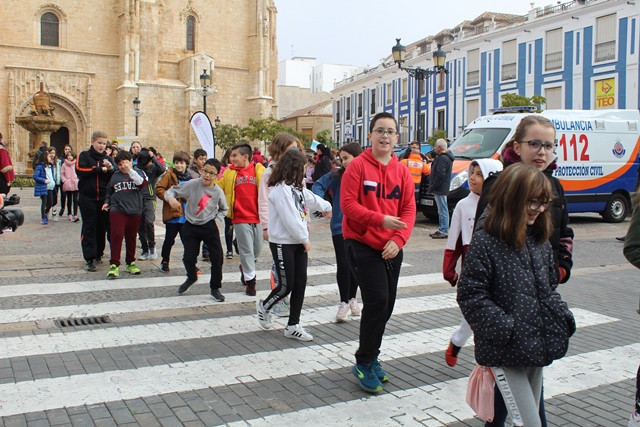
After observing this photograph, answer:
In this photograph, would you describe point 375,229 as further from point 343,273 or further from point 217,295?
point 217,295

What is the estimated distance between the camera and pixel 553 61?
34.9 m

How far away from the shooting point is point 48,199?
47.4 feet

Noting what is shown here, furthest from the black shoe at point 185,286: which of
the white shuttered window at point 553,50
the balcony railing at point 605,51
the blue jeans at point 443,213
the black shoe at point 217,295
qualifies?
the white shuttered window at point 553,50

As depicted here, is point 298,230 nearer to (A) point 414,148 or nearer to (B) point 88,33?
(A) point 414,148

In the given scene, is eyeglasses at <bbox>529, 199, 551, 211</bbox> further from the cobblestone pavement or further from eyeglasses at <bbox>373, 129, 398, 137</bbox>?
eyeglasses at <bbox>373, 129, 398, 137</bbox>

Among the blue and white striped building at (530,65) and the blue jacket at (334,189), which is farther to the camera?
the blue and white striped building at (530,65)

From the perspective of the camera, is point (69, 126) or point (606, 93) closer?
point (606, 93)

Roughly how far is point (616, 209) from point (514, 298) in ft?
47.4

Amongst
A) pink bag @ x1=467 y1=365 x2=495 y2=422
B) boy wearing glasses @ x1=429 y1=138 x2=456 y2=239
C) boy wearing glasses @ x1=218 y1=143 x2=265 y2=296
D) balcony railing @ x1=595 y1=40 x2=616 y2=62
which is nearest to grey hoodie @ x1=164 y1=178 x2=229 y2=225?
boy wearing glasses @ x1=218 y1=143 x2=265 y2=296

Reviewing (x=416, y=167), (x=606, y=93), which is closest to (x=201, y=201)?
(x=416, y=167)

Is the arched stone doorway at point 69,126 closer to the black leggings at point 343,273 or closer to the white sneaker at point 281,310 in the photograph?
the white sneaker at point 281,310

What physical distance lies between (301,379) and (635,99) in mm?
30784

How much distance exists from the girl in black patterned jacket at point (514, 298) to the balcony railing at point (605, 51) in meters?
32.8

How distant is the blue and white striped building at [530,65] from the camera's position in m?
31.2
